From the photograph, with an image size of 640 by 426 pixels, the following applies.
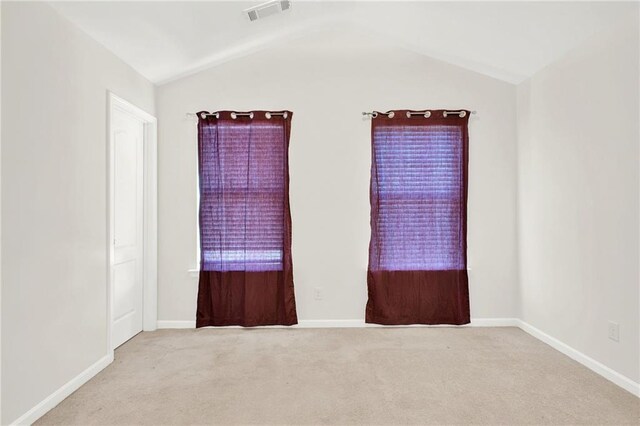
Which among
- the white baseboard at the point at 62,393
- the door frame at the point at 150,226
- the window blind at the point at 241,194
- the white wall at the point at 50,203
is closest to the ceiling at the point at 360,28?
the white wall at the point at 50,203

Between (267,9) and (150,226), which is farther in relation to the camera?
(150,226)

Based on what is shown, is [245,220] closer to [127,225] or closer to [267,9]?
[127,225]

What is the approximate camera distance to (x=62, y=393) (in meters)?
2.32

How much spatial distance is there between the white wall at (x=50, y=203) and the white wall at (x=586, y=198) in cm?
→ 349

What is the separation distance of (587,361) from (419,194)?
1.83 m

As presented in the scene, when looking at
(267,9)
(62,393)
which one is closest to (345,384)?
(62,393)

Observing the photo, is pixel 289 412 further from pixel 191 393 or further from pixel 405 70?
pixel 405 70

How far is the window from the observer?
3.73 m

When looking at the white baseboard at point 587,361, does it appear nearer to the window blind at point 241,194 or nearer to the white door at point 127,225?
the window blind at point 241,194

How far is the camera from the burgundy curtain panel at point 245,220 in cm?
372

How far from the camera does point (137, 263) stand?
360cm

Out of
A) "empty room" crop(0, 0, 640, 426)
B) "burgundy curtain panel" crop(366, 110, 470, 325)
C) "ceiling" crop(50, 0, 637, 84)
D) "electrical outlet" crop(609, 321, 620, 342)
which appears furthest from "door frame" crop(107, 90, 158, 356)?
"electrical outlet" crop(609, 321, 620, 342)

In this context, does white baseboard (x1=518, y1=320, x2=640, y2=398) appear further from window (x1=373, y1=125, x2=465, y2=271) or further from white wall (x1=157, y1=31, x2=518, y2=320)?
window (x1=373, y1=125, x2=465, y2=271)

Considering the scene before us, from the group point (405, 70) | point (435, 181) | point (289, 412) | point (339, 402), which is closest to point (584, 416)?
point (339, 402)
